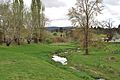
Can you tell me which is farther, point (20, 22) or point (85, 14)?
point (20, 22)

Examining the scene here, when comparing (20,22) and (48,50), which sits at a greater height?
(20,22)

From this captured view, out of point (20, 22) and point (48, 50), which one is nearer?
point (48, 50)

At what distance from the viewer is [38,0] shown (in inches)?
4013

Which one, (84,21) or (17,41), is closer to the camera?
(84,21)

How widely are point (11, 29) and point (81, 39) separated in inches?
996

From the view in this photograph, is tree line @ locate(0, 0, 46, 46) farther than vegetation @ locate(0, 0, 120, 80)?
Yes

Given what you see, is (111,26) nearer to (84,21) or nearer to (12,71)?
(84,21)

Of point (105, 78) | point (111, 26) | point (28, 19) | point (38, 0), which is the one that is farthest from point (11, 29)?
point (111, 26)

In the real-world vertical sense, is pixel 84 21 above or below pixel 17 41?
above

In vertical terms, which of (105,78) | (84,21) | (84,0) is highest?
(84,0)

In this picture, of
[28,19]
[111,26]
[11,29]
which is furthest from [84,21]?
[111,26]

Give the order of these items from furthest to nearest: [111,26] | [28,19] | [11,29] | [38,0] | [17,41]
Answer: [111,26], [38,0], [28,19], [17,41], [11,29]

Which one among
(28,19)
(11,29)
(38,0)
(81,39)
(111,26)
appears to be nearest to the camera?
(81,39)

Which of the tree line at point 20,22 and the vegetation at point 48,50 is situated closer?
the vegetation at point 48,50
